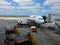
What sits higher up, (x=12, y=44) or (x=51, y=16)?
(x=51, y=16)

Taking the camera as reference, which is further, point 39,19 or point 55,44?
point 39,19

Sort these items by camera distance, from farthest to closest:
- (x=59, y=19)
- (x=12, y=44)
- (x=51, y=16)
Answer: (x=51, y=16)
(x=59, y=19)
(x=12, y=44)

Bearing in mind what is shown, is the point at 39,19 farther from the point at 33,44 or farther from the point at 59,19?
the point at 33,44

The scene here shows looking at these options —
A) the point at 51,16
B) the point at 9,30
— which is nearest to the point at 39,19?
the point at 51,16

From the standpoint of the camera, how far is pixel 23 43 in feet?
25.2

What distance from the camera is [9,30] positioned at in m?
11.5

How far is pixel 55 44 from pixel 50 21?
10.6 metres

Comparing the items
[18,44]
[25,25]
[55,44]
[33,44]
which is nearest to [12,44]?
[18,44]

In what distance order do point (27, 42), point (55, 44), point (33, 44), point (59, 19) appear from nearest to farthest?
point (33, 44)
point (27, 42)
point (55, 44)
point (59, 19)

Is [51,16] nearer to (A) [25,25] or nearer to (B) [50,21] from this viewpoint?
(B) [50,21]

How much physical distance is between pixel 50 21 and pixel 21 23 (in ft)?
14.3

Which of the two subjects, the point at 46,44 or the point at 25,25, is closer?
the point at 46,44

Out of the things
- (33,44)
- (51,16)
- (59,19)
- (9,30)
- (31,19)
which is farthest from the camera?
(31,19)

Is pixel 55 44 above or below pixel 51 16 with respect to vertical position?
below
